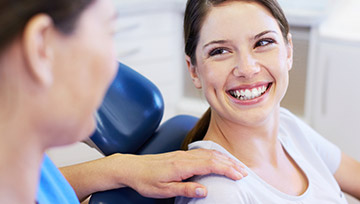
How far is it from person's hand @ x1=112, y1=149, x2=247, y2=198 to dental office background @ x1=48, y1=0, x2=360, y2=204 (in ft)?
4.42

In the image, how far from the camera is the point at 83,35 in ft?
1.68

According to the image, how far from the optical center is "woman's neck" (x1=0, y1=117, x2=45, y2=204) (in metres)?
0.52

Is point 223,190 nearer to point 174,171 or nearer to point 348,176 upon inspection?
point 174,171

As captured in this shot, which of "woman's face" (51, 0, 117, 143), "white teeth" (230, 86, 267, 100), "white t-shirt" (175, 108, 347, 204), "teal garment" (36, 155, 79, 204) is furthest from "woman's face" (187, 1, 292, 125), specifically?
"woman's face" (51, 0, 117, 143)

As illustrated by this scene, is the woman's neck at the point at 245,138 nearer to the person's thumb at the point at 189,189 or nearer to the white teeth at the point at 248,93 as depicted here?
the white teeth at the point at 248,93

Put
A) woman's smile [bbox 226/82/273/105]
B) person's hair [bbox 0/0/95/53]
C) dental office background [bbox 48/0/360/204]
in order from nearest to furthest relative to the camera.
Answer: person's hair [bbox 0/0/95/53] < woman's smile [bbox 226/82/273/105] < dental office background [bbox 48/0/360/204]

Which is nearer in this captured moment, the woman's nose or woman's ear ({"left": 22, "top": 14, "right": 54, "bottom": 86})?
woman's ear ({"left": 22, "top": 14, "right": 54, "bottom": 86})

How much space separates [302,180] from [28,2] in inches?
38.3

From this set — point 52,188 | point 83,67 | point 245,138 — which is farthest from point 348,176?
point 83,67

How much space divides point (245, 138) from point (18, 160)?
74 centimetres

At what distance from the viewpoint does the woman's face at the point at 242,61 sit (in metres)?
1.08

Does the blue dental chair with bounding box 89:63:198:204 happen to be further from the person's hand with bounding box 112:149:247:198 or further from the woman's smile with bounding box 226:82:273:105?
the woman's smile with bounding box 226:82:273:105

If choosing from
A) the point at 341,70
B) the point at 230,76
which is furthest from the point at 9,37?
the point at 341,70

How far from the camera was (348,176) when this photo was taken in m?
1.44
